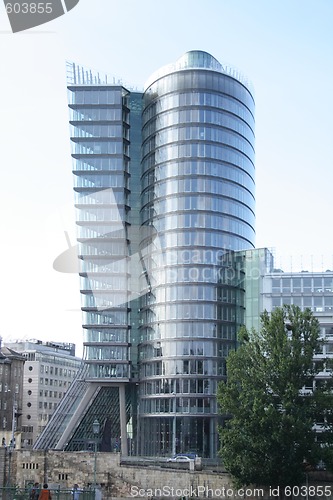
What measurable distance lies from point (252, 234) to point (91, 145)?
29.3 meters

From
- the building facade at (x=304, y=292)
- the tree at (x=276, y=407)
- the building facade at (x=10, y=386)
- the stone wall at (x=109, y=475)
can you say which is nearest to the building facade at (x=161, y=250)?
the building facade at (x=304, y=292)

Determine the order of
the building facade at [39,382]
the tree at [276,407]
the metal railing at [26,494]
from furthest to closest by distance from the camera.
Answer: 1. the building facade at [39,382]
2. the tree at [276,407]
3. the metal railing at [26,494]

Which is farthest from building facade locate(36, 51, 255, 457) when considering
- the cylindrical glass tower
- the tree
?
the tree

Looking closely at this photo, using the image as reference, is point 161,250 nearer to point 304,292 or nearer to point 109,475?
point 304,292

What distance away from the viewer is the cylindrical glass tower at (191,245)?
4242 inches

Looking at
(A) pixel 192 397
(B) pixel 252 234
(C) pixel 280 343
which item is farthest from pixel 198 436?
(C) pixel 280 343

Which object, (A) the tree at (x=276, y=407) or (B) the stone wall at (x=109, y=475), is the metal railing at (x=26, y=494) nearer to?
(A) the tree at (x=276, y=407)

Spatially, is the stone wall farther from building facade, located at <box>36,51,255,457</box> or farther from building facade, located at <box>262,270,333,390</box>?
building facade, located at <box>262,270,333,390</box>

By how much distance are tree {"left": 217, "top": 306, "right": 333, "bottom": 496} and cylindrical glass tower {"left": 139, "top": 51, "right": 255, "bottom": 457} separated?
3820 cm

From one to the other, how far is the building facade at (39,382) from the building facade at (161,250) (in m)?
45.4

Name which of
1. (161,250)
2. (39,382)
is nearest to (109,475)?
(161,250)

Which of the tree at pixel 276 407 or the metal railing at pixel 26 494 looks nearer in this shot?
the metal railing at pixel 26 494

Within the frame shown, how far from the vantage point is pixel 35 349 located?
173750mm

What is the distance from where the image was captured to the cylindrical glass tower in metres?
108
